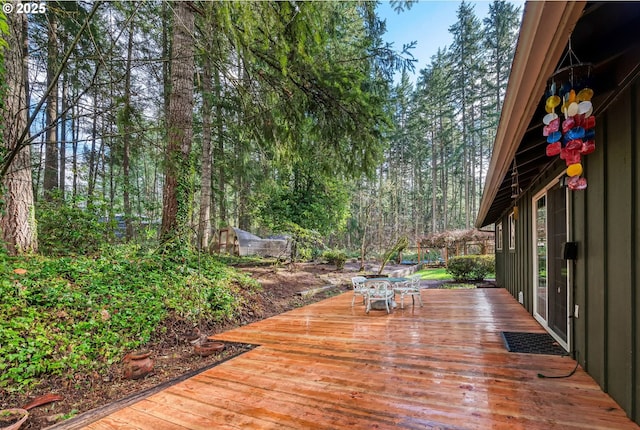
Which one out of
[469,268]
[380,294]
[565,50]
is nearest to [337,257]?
[469,268]

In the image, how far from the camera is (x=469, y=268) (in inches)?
456

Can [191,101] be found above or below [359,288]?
above

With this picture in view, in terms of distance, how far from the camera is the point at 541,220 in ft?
15.6

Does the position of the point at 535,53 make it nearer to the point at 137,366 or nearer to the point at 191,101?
the point at 137,366

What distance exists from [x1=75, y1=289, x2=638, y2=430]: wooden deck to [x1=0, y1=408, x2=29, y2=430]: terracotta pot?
539mm

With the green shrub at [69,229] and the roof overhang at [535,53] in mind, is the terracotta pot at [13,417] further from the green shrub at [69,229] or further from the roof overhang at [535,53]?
the roof overhang at [535,53]

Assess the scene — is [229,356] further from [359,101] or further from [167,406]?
[359,101]

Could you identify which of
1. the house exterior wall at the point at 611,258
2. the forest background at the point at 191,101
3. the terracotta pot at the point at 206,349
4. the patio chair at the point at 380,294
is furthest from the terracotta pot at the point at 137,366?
the house exterior wall at the point at 611,258

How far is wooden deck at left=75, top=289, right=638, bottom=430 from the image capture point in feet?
7.11

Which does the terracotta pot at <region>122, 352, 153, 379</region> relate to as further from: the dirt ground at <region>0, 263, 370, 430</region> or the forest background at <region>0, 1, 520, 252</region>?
the forest background at <region>0, 1, 520, 252</region>

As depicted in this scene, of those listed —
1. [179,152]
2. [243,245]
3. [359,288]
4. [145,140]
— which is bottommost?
[359,288]

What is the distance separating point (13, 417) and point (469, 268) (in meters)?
12.7

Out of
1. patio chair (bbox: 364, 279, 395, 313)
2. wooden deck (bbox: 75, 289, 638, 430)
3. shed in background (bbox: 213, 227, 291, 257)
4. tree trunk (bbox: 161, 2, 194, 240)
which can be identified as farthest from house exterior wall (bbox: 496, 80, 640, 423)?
shed in background (bbox: 213, 227, 291, 257)

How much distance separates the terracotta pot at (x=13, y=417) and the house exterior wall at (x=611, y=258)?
4.58 m
